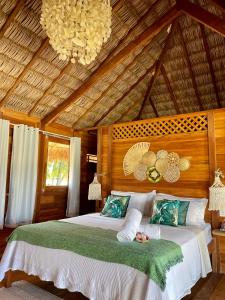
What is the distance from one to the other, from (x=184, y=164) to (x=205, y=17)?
2095mm

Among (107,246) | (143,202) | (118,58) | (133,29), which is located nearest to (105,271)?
(107,246)

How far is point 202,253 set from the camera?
2637 mm

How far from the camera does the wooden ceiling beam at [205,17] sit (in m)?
3.25

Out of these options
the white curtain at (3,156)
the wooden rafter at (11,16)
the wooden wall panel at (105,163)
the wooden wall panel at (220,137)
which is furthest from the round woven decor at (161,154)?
the wooden rafter at (11,16)

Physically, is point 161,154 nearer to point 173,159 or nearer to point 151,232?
point 173,159

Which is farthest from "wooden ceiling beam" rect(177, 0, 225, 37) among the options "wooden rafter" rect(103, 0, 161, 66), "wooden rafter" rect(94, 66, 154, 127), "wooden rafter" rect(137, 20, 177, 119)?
"wooden rafter" rect(94, 66, 154, 127)

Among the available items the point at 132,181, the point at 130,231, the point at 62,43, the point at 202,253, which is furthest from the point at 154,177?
the point at 62,43

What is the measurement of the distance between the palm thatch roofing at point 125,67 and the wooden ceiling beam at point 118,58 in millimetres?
14

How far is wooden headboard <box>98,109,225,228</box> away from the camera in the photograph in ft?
11.7

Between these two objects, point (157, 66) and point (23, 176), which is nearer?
point (23, 176)

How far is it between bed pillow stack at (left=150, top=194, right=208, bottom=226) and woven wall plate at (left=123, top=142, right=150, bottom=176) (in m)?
1.09

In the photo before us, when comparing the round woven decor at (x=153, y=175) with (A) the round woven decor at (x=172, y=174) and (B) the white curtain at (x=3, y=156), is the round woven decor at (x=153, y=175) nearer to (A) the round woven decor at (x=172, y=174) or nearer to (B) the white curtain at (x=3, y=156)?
(A) the round woven decor at (x=172, y=174)

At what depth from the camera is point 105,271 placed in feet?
6.38

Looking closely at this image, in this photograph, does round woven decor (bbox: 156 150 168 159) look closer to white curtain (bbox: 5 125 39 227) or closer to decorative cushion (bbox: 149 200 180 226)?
decorative cushion (bbox: 149 200 180 226)
